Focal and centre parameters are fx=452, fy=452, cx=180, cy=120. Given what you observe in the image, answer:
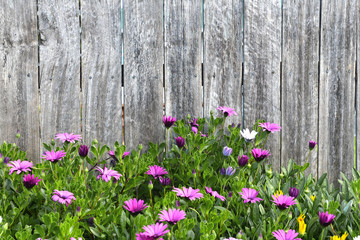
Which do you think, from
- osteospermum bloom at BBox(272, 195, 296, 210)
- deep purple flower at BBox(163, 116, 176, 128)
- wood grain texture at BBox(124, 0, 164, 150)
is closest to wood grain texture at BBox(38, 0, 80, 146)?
wood grain texture at BBox(124, 0, 164, 150)

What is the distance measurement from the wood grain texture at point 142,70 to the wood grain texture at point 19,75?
0.51m

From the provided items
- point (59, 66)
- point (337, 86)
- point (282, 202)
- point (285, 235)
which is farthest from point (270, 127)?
point (59, 66)

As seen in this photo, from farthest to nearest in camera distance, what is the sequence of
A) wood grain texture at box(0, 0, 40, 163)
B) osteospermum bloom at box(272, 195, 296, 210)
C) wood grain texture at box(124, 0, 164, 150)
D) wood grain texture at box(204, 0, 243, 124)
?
wood grain texture at box(204, 0, 243, 124) < wood grain texture at box(124, 0, 164, 150) < wood grain texture at box(0, 0, 40, 163) < osteospermum bloom at box(272, 195, 296, 210)

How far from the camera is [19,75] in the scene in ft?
8.06

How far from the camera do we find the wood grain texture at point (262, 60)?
279cm

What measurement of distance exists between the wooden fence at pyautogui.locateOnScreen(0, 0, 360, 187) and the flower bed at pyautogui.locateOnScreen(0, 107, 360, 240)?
152mm

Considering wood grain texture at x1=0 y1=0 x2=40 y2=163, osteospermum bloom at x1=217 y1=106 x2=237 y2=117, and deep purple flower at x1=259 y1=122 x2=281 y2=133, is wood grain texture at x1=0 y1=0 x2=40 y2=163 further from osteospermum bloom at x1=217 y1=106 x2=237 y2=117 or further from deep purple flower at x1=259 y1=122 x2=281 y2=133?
deep purple flower at x1=259 y1=122 x2=281 y2=133

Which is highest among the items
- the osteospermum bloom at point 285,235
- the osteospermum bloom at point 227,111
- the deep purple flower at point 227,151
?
the osteospermum bloom at point 227,111

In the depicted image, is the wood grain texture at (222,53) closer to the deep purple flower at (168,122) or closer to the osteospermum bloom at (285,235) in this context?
the deep purple flower at (168,122)

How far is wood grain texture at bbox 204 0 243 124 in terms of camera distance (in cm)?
270

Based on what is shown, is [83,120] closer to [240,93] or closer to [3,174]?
[3,174]

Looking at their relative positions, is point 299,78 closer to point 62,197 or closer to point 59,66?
point 59,66

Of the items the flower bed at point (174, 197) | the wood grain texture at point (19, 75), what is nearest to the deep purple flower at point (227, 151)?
the flower bed at point (174, 197)

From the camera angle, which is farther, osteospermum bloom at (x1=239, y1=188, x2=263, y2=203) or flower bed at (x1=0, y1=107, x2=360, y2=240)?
osteospermum bloom at (x1=239, y1=188, x2=263, y2=203)
